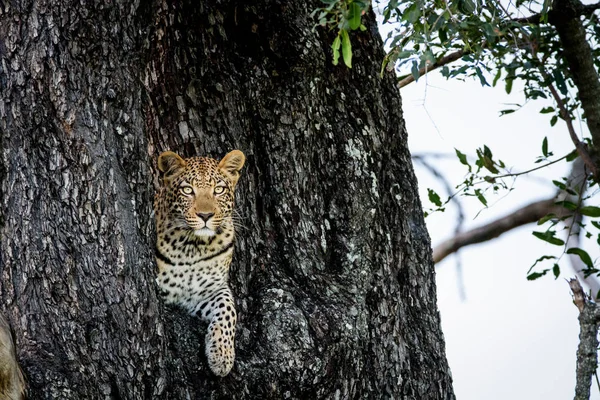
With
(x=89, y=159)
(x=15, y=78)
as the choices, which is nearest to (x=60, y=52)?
(x=15, y=78)

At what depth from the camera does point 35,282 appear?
4.03 meters

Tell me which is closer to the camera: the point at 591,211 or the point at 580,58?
the point at 591,211

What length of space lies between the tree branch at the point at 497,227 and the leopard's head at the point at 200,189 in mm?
3953

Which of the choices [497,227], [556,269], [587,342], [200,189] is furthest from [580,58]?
[200,189]

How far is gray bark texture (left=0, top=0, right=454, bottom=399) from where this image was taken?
406 centimetres

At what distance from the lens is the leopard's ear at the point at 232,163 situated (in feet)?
16.0

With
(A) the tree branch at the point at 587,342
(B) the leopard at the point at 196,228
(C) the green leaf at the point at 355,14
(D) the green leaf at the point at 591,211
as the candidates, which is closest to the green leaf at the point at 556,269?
(D) the green leaf at the point at 591,211

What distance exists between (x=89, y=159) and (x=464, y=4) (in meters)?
1.84

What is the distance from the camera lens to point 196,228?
4980 mm

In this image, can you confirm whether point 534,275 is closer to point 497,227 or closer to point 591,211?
point 591,211

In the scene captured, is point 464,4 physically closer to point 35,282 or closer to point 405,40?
point 405,40

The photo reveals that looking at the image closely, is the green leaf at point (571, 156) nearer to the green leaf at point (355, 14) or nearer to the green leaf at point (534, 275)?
the green leaf at point (534, 275)

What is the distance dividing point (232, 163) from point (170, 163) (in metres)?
0.32

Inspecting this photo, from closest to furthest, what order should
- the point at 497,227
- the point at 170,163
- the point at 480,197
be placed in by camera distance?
the point at 170,163
the point at 480,197
the point at 497,227
